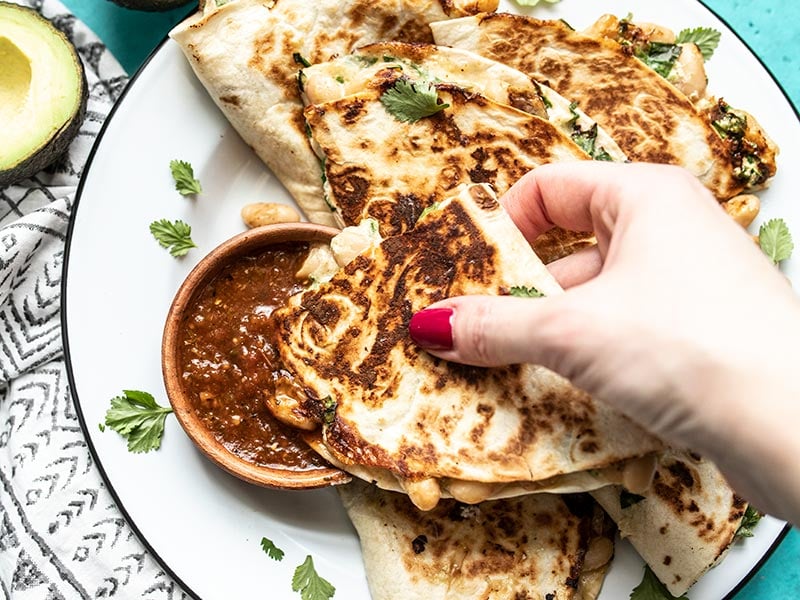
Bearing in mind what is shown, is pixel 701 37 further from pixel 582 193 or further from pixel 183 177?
pixel 183 177

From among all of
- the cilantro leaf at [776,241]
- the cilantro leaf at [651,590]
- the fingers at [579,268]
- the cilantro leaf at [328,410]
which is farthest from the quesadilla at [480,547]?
the cilantro leaf at [776,241]

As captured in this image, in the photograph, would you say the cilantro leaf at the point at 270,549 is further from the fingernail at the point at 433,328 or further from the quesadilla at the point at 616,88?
the quesadilla at the point at 616,88

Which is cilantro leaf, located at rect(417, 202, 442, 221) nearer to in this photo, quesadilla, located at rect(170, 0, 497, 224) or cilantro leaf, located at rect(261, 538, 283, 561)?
quesadilla, located at rect(170, 0, 497, 224)

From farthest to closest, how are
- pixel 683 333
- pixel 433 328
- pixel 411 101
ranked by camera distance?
pixel 411 101 → pixel 433 328 → pixel 683 333

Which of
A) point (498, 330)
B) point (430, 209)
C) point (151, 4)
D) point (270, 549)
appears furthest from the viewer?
point (151, 4)

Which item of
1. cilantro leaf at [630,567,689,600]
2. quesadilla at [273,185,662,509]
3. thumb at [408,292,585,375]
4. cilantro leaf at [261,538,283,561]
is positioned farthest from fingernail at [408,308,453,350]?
cilantro leaf at [630,567,689,600]

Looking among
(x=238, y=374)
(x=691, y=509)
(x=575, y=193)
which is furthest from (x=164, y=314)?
(x=691, y=509)

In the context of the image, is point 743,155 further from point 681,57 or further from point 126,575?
point 126,575
